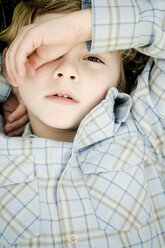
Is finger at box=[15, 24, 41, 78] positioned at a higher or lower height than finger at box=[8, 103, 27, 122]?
higher

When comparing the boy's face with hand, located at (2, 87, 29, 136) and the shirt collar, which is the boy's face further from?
hand, located at (2, 87, 29, 136)

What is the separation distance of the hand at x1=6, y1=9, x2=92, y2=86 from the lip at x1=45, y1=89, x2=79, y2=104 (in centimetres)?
13

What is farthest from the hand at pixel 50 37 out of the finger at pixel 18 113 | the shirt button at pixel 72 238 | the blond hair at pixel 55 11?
the shirt button at pixel 72 238

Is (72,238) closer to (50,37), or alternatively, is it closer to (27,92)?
(27,92)

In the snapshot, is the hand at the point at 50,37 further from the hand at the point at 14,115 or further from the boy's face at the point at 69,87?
the hand at the point at 14,115

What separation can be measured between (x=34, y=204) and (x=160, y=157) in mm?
566

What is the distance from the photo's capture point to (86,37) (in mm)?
1118

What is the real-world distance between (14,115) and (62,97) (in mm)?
417

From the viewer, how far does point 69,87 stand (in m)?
1.17

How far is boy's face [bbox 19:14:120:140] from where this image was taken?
3.85 ft

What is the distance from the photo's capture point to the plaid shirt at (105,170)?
111 centimetres

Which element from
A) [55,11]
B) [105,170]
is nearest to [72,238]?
[105,170]

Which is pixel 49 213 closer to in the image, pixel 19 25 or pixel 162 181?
pixel 162 181

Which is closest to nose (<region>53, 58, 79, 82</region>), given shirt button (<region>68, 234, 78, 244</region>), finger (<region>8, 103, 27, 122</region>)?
finger (<region>8, 103, 27, 122</region>)
